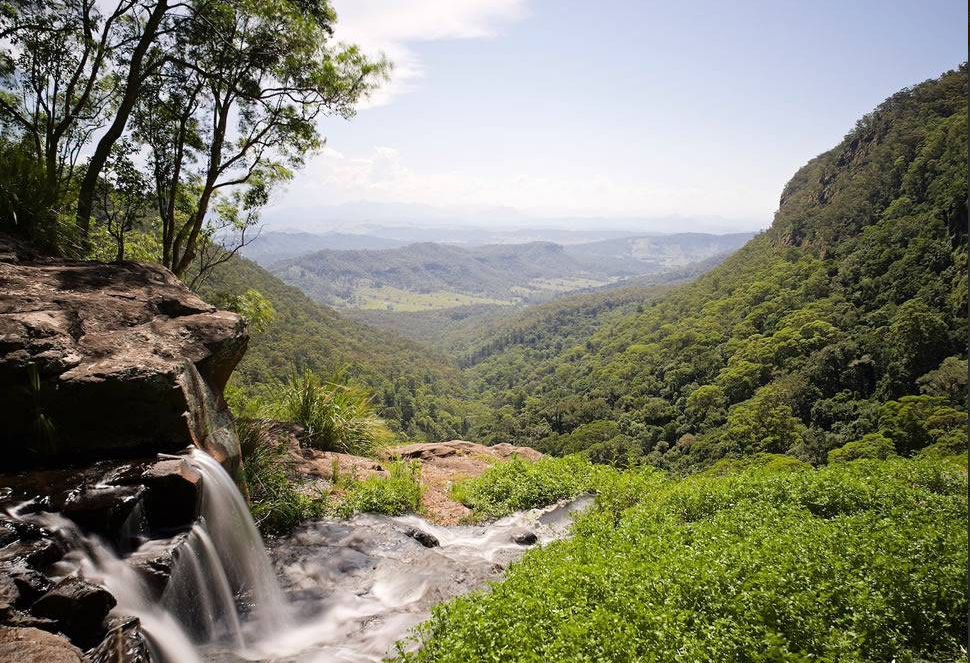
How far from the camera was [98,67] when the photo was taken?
10.1m

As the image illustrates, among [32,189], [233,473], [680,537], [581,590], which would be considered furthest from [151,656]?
[32,189]

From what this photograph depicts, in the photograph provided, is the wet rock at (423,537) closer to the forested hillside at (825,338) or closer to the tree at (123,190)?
the tree at (123,190)

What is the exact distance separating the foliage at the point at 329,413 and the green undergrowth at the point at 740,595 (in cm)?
648

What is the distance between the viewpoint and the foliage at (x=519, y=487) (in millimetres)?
9844

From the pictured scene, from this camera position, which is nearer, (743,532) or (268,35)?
(743,532)

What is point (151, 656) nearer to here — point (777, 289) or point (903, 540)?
point (903, 540)

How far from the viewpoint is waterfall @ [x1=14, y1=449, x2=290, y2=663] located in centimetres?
435

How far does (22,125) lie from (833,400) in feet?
166

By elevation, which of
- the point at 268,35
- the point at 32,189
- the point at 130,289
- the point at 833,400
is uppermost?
the point at 268,35

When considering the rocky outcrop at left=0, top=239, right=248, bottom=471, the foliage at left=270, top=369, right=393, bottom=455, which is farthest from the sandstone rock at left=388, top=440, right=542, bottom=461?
the rocky outcrop at left=0, top=239, right=248, bottom=471

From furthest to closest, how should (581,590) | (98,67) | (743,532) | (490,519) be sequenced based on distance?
1. (98,67)
2. (490,519)
3. (743,532)
4. (581,590)

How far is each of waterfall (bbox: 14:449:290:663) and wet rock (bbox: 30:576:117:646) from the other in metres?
0.31

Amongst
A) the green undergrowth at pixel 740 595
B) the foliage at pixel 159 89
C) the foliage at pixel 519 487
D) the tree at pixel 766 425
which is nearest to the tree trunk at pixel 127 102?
the foliage at pixel 159 89

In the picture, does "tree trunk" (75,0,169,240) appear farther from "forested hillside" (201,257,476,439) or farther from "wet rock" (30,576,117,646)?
"forested hillside" (201,257,476,439)
